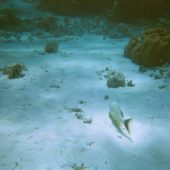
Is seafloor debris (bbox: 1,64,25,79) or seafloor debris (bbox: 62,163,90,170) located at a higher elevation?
seafloor debris (bbox: 1,64,25,79)

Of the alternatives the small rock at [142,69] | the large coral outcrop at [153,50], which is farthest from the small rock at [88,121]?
the large coral outcrop at [153,50]

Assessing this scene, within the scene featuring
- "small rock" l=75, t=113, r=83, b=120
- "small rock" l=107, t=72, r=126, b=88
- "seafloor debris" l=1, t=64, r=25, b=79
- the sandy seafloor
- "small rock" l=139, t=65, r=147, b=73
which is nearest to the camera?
the sandy seafloor

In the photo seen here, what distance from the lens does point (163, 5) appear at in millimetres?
14867

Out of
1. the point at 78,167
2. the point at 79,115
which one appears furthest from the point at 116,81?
the point at 78,167

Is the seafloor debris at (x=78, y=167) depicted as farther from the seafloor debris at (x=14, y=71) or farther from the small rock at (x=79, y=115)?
the seafloor debris at (x=14, y=71)

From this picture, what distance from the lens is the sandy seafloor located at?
3951mm

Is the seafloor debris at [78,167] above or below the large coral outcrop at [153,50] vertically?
below

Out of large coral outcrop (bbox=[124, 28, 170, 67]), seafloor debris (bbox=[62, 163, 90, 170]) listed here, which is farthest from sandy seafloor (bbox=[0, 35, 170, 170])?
large coral outcrop (bbox=[124, 28, 170, 67])

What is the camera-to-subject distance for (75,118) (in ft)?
16.7

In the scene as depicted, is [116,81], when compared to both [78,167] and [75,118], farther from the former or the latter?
[78,167]

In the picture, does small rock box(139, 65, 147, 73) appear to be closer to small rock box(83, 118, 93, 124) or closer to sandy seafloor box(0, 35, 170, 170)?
sandy seafloor box(0, 35, 170, 170)

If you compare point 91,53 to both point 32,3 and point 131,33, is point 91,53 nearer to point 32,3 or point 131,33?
point 131,33

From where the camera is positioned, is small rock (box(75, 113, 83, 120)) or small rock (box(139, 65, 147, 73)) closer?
small rock (box(75, 113, 83, 120))

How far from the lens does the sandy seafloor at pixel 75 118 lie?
13.0 feet
